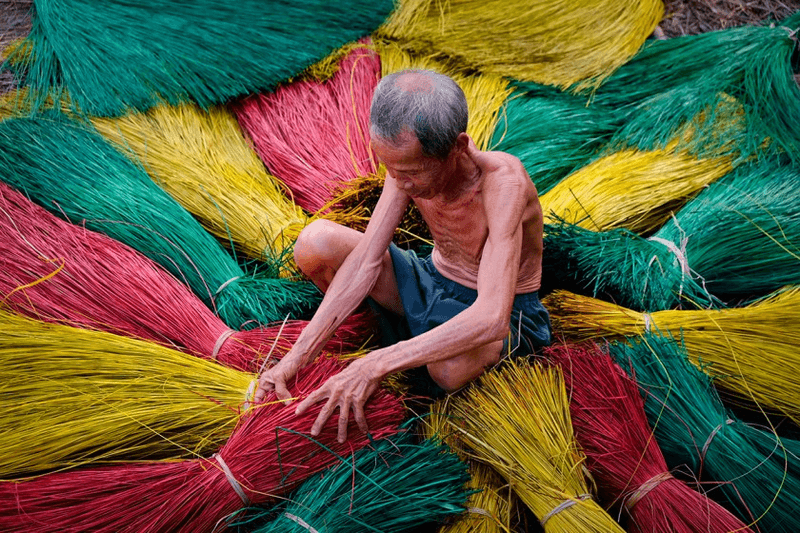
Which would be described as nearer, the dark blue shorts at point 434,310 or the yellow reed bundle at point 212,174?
the dark blue shorts at point 434,310

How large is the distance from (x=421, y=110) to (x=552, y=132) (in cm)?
144

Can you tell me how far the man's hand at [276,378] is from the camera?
2008mm

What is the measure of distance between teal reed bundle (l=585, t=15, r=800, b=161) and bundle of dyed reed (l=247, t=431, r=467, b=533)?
5.46 feet

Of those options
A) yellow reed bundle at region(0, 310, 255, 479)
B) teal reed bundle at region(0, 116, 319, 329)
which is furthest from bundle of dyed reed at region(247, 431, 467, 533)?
teal reed bundle at region(0, 116, 319, 329)

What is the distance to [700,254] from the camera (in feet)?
8.53

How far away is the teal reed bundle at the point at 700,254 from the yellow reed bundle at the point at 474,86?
70 centimetres

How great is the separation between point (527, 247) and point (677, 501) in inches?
30.3

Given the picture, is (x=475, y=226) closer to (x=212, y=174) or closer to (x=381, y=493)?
(x=381, y=493)

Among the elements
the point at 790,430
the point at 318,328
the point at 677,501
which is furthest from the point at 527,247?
the point at 790,430

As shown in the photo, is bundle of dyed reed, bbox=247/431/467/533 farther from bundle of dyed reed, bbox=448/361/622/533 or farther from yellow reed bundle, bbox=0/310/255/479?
yellow reed bundle, bbox=0/310/255/479

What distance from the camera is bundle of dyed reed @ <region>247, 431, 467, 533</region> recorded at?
1.86m

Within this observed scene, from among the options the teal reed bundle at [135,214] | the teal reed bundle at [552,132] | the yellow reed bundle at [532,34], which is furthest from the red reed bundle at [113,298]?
the yellow reed bundle at [532,34]

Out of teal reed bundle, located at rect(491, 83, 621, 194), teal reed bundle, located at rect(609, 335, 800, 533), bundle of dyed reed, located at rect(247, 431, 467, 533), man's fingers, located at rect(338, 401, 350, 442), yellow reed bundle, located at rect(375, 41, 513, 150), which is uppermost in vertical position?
yellow reed bundle, located at rect(375, 41, 513, 150)

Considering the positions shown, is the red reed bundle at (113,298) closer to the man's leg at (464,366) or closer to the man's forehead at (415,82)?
the man's leg at (464,366)
